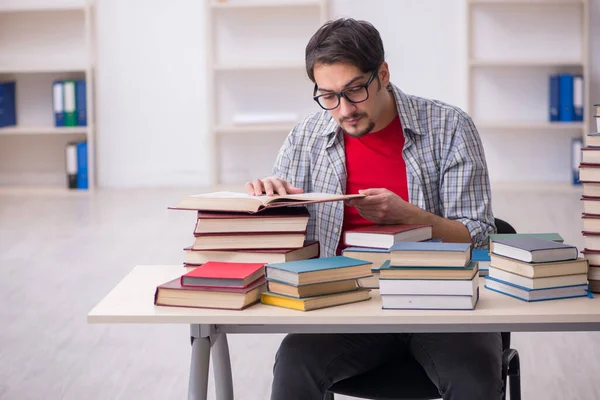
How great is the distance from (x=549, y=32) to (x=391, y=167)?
4555 mm

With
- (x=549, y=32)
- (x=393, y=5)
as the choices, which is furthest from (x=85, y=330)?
(x=549, y=32)

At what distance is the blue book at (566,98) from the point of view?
20.2ft

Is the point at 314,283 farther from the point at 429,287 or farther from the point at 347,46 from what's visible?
the point at 347,46

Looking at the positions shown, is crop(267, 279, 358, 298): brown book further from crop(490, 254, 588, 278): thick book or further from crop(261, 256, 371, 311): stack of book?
crop(490, 254, 588, 278): thick book

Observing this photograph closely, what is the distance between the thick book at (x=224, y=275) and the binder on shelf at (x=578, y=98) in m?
4.98

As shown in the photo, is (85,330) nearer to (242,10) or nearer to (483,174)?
(483,174)

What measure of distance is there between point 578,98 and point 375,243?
4839 millimetres

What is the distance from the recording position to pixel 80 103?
654cm

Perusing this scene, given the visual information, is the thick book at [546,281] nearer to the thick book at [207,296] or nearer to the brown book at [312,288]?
the brown book at [312,288]

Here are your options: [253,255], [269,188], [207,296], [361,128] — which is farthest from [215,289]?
[361,128]

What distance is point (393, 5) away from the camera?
6.39m

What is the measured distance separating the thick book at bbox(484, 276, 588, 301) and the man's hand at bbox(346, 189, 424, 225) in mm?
359

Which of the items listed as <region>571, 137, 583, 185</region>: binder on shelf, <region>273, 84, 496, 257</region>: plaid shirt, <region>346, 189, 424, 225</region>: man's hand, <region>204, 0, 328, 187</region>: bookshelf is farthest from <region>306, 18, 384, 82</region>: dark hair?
<region>571, 137, 583, 185</region>: binder on shelf

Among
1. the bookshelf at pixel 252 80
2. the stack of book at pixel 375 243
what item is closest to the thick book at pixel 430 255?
the stack of book at pixel 375 243
